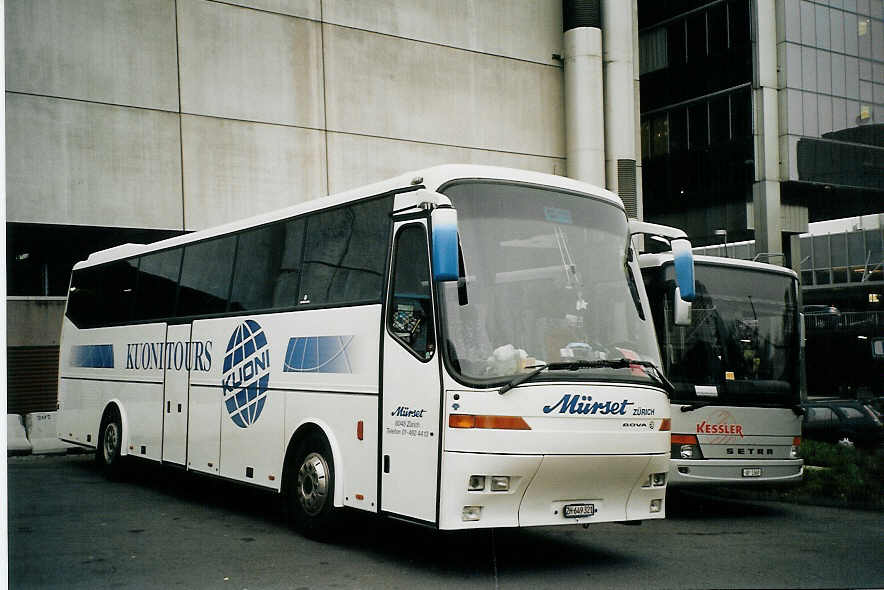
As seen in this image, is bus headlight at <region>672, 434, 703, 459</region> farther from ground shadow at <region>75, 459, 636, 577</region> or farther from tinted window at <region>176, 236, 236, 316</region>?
tinted window at <region>176, 236, 236, 316</region>

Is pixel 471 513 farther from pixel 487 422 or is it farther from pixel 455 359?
pixel 455 359

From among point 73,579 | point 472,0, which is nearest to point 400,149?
point 472,0

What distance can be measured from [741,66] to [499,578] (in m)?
34.8

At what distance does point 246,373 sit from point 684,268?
5.02 metres

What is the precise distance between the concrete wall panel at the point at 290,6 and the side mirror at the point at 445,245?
60.3 ft

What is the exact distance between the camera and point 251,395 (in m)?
11.7

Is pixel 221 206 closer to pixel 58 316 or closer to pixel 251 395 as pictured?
pixel 58 316

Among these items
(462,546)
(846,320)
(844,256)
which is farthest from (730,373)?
(846,320)

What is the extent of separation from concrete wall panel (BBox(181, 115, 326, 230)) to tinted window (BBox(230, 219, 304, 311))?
11.8 m

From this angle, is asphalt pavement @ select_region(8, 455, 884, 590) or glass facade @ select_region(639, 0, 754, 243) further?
glass facade @ select_region(639, 0, 754, 243)

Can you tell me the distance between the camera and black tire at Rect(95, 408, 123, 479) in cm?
1528

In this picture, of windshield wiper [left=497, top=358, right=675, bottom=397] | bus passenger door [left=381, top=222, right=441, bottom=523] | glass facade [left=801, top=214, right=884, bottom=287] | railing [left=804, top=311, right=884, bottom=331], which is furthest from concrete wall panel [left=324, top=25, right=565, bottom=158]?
railing [left=804, top=311, right=884, bottom=331]

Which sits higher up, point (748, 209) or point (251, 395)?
point (748, 209)

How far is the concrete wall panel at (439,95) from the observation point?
84.7ft
